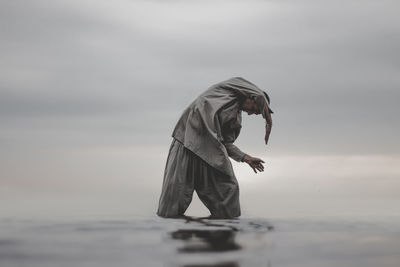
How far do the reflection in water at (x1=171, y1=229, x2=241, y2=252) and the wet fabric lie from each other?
5.69 feet

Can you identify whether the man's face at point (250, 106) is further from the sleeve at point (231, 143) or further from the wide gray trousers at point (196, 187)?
the wide gray trousers at point (196, 187)

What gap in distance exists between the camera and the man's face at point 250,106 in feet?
27.6

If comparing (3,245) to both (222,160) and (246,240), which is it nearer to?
(246,240)

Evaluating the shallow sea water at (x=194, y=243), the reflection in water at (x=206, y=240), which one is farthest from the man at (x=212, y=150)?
the reflection in water at (x=206, y=240)

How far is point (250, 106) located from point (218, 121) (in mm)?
485

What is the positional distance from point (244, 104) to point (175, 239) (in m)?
3.04

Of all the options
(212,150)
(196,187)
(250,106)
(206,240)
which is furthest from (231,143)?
(206,240)

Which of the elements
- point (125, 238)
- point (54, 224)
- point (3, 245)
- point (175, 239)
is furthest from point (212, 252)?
point (54, 224)

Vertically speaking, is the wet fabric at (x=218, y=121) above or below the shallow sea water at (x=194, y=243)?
above

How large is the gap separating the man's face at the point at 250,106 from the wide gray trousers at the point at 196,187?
90 cm

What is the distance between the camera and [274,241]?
6.00 metres

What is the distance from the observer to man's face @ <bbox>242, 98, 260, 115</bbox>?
842 cm

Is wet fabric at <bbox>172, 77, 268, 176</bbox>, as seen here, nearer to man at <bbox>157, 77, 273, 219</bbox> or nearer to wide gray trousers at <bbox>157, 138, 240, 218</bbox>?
man at <bbox>157, 77, 273, 219</bbox>

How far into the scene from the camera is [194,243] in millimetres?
5562
